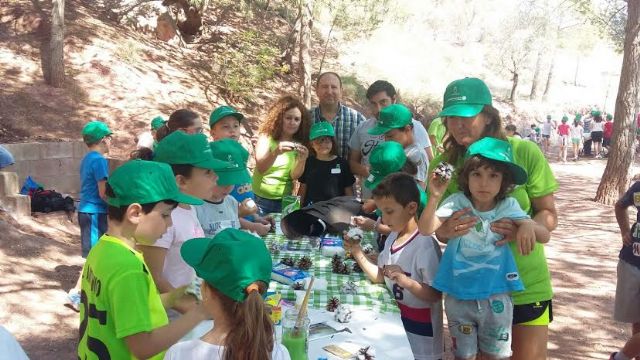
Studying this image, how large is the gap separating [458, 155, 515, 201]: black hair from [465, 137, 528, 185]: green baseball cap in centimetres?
2

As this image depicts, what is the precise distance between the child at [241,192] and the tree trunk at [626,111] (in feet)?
28.1

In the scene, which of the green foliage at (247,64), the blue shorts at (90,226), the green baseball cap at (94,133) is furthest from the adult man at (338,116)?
the green foliage at (247,64)

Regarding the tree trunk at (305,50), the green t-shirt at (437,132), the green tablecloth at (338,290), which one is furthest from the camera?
the tree trunk at (305,50)

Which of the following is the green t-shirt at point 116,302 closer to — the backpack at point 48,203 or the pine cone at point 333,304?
the pine cone at point 333,304

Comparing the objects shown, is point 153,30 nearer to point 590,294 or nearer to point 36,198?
point 36,198

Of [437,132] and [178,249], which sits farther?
[437,132]

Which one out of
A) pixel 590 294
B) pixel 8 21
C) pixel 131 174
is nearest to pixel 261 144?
pixel 131 174

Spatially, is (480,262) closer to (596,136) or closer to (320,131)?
(320,131)

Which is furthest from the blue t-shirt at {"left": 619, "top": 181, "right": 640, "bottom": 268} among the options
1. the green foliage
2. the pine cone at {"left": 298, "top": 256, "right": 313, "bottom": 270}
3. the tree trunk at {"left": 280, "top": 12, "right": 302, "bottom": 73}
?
the tree trunk at {"left": 280, "top": 12, "right": 302, "bottom": 73}

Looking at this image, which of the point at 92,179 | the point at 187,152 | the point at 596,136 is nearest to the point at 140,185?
the point at 187,152

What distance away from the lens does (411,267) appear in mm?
2621

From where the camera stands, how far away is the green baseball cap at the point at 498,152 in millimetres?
2363

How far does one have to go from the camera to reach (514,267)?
2.40m

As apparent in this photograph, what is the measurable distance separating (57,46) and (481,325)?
10920 mm
